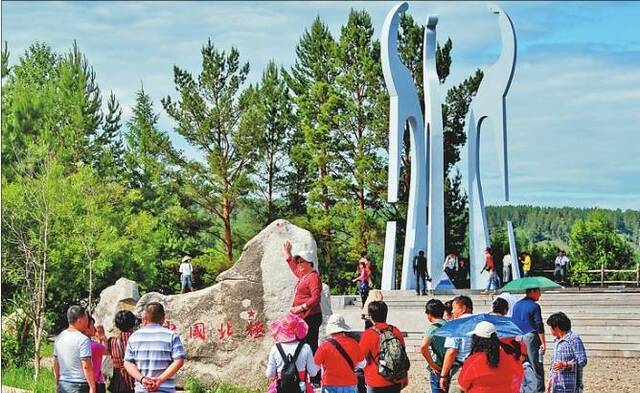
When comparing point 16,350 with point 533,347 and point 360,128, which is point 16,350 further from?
point 360,128

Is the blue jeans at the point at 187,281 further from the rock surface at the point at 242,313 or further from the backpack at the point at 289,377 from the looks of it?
the backpack at the point at 289,377

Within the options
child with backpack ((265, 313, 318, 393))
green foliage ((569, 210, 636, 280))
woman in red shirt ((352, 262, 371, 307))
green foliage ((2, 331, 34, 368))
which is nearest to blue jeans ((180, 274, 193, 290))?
woman in red shirt ((352, 262, 371, 307))

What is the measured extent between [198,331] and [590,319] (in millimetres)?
8795

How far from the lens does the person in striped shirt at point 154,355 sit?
7.44 metres

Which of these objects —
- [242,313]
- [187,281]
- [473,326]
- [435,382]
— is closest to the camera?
[473,326]

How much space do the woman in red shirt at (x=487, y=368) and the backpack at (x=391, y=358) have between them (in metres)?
1.00

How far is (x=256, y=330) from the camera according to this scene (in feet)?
44.0

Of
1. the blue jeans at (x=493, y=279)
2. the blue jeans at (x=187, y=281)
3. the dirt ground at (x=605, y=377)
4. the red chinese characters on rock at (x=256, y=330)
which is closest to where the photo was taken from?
the red chinese characters on rock at (x=256, y=330)

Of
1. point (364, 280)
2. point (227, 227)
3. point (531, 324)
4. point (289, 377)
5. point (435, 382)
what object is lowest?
point (435, 382)

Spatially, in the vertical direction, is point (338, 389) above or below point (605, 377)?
above

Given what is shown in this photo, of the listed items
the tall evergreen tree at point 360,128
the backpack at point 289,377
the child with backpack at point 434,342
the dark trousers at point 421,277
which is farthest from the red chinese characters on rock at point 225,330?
the tall evergreen tree at point 360,128

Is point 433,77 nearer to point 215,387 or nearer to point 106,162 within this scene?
point 106,162

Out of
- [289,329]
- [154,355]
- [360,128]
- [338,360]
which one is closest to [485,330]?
[338,360]

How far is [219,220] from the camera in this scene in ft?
145
